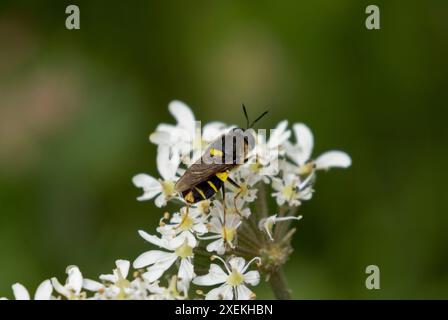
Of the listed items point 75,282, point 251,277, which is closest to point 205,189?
point 251,277

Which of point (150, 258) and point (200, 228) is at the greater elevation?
point (200, 228)

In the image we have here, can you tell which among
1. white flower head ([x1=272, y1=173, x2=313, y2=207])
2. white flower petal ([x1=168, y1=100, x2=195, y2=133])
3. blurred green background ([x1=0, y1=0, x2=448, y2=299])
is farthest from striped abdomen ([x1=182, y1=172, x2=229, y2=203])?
blurred green background ([x1=0, y1=0, x2=448, y2=299])

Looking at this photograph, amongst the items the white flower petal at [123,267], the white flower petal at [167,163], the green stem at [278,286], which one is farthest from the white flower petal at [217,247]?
the white flower petal at [167,163]

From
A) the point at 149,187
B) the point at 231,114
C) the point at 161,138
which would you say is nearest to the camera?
the point at 149,187

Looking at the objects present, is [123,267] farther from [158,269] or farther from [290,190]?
[290,190]

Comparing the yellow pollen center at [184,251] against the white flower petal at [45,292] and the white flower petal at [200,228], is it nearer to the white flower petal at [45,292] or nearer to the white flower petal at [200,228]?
the white flower petal at [200,228]
